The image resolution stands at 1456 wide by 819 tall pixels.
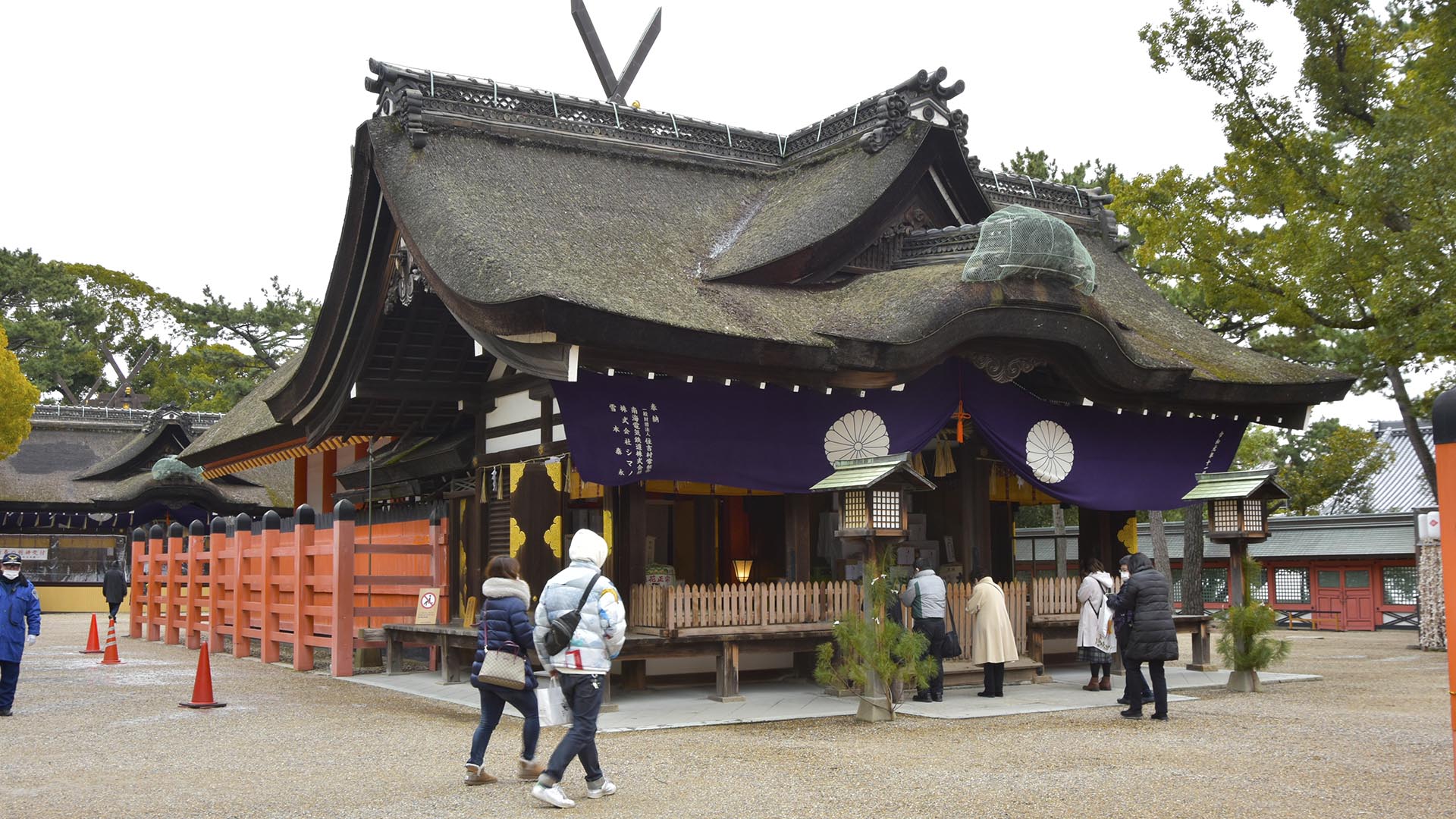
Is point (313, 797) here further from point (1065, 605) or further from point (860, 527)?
point (1065, 605)

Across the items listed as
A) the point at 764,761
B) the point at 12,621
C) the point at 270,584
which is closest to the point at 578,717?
the point at 764,761

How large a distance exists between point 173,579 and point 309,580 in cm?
747

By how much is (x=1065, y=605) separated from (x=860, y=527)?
4831 millimetres

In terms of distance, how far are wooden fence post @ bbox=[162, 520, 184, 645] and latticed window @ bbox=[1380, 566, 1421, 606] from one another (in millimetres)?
25268

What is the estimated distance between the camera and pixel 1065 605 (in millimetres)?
15375

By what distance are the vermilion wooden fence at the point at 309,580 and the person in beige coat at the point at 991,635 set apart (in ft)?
21.2

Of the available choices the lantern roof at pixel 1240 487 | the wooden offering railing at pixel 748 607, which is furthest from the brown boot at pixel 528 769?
the lantern roof at pixel 1240 487

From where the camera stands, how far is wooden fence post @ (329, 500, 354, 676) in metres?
15.4

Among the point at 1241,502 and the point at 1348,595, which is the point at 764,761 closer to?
the point at 1241,502

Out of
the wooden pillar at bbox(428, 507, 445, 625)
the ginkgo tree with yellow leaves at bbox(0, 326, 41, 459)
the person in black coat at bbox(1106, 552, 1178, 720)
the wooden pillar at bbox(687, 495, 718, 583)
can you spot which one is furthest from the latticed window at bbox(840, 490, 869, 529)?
the ginkgo tree with yellow leaves at bbox(0, 326, 41, 459)

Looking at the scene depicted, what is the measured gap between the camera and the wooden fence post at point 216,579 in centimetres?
1972

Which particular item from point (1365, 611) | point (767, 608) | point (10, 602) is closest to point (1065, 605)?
point (767, 608)

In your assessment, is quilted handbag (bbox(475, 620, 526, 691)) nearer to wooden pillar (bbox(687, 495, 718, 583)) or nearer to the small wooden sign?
the small wooden sign

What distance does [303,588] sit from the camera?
54.0 feet
